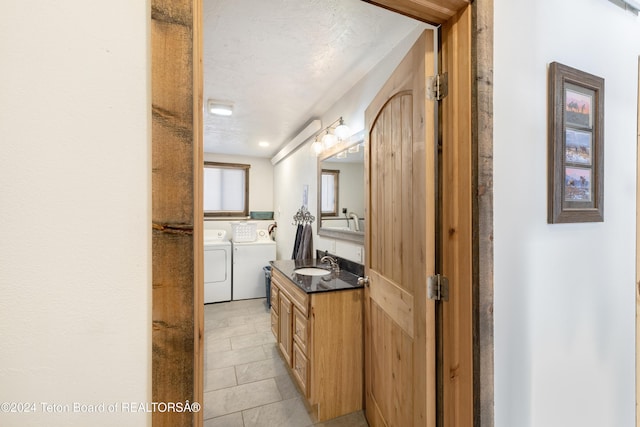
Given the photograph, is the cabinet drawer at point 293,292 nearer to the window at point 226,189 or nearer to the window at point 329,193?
the window at point 329,193

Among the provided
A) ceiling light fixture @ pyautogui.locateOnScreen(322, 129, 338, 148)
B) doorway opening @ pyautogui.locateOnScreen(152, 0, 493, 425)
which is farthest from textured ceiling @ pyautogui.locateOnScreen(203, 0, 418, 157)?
doorway opening @ pyautogui.locateOnScreen(152, 0, 493, 425)

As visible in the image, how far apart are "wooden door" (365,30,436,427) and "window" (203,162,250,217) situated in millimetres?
3646

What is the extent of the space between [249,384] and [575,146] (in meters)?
2.51

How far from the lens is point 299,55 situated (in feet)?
5.93

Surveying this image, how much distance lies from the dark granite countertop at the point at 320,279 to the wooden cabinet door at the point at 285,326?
0.76 feet

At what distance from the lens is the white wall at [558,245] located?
964mm

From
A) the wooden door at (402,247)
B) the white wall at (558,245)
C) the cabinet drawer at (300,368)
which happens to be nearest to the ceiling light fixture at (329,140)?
the wooden door at (402,247)

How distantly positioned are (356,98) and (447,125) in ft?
4.57

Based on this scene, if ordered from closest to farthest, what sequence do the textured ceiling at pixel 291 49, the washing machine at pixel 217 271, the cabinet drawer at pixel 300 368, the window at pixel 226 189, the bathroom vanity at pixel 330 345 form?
the textured ceiling at pixel 291 49 < the bathroom vanity at pixel 330 345 < the cabinet drawer at pixel 300 368 < the washing machine at pixel 217 271 < the window at pixel 226 189

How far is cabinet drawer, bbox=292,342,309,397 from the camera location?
6.18ft

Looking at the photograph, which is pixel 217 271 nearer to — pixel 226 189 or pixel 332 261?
pixel 226 189

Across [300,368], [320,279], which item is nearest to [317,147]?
[320,279]
